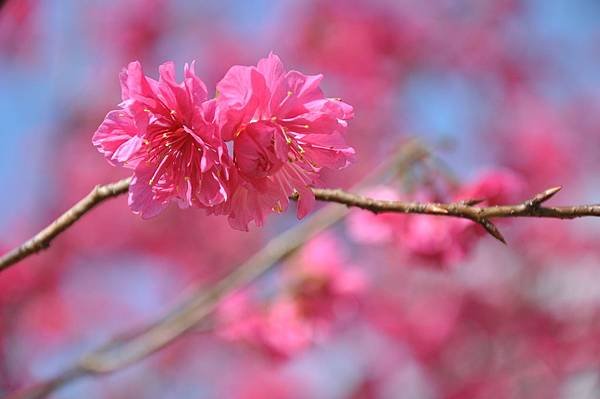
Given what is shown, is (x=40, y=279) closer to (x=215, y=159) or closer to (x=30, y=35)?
(x=30, y=35)

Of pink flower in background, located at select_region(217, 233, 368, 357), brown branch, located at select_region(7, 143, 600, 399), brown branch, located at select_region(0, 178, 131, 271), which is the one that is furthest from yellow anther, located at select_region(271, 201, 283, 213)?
pink flower in background, located at select_region(217, 233, 368, 357)

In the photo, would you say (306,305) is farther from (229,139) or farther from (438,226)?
(229,139)

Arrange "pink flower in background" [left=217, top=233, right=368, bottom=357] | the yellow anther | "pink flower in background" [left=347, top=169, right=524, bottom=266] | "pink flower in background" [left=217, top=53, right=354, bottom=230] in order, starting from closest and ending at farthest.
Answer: "pink flower in background" [left=217, top=53, right=354, bottom=230] < the yellow anther < "pink flower in background" [left=347, top=169, right=524, bottom=266] < "pink flower in background" [left=217, top=233, right=368, bottom=357]

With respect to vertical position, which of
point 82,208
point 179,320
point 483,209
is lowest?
point 483,209

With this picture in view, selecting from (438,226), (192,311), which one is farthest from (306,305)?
(438,226)

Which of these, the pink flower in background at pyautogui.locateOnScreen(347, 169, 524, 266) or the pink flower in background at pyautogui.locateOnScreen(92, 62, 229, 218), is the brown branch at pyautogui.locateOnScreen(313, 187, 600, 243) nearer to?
the pink flower in background at pyautogui.locateOnScreen(92, 62, 229, 218)

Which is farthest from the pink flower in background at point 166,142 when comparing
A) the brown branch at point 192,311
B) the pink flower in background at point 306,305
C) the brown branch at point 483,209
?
the pink flower in background at point 306,305
